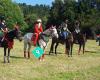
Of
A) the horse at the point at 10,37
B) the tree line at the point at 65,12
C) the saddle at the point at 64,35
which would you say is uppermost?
the horse at the point at 10,37

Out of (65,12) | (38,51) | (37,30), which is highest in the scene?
(37,30)

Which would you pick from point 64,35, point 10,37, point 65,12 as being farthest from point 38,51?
point 65,12

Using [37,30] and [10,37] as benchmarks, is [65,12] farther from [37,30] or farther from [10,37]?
[10,37]

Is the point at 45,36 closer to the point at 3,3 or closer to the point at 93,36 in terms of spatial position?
the point at 93,36

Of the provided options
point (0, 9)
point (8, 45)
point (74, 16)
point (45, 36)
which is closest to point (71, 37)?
point (45, 36)

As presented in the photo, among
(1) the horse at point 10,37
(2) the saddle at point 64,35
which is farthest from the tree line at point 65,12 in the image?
(1) the horse at point 10,37

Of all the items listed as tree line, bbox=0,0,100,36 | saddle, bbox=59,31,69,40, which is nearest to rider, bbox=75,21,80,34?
saddle, bbox=59,31,69,40

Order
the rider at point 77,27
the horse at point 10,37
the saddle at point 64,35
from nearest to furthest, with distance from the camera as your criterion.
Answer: the horse at point 10,37
the saddle at point 64,35
the rider at point 77,27

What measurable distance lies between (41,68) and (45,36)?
4.10 meters

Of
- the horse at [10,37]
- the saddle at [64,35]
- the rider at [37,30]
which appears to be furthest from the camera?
the saddle at [64,35]

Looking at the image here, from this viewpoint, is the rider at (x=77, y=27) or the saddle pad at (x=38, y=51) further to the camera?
the rider at (x=77, y=27)

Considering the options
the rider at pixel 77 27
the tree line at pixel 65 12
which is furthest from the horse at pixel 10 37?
the tree line at pixel 65 12

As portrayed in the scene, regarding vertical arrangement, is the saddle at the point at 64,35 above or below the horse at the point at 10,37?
below

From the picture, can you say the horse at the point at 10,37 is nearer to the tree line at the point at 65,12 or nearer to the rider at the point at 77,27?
the rider at the point at 77,27
